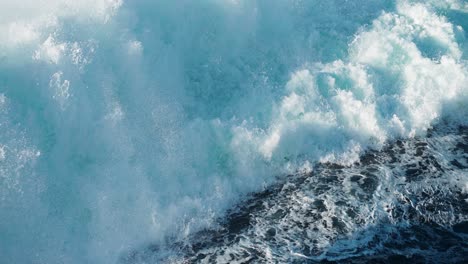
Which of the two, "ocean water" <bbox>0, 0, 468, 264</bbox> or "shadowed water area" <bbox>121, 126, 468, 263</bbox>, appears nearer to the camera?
"shadowed water area" <bbox>121, 126, 468, 263</bbox>

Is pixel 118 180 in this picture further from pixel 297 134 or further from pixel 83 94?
pixel 297 134

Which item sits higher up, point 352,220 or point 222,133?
point 222,133

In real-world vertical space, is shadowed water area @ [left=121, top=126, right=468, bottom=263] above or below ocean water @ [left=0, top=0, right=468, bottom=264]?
below

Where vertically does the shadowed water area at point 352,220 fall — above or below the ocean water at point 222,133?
below

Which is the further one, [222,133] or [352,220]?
[222,133]

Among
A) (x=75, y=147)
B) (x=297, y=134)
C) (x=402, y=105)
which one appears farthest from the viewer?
(x=402, y=105)

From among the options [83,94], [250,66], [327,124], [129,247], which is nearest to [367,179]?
[327,124]

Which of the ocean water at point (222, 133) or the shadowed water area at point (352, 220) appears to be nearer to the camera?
the shadowed water area at point (352, 220)

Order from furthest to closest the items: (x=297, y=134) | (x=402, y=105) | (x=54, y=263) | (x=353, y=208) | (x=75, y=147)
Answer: (x=402, y=105)
(x=297, y=134)
(x=75, y=147)
(x=353, y=208)
(x=54, y=263)
